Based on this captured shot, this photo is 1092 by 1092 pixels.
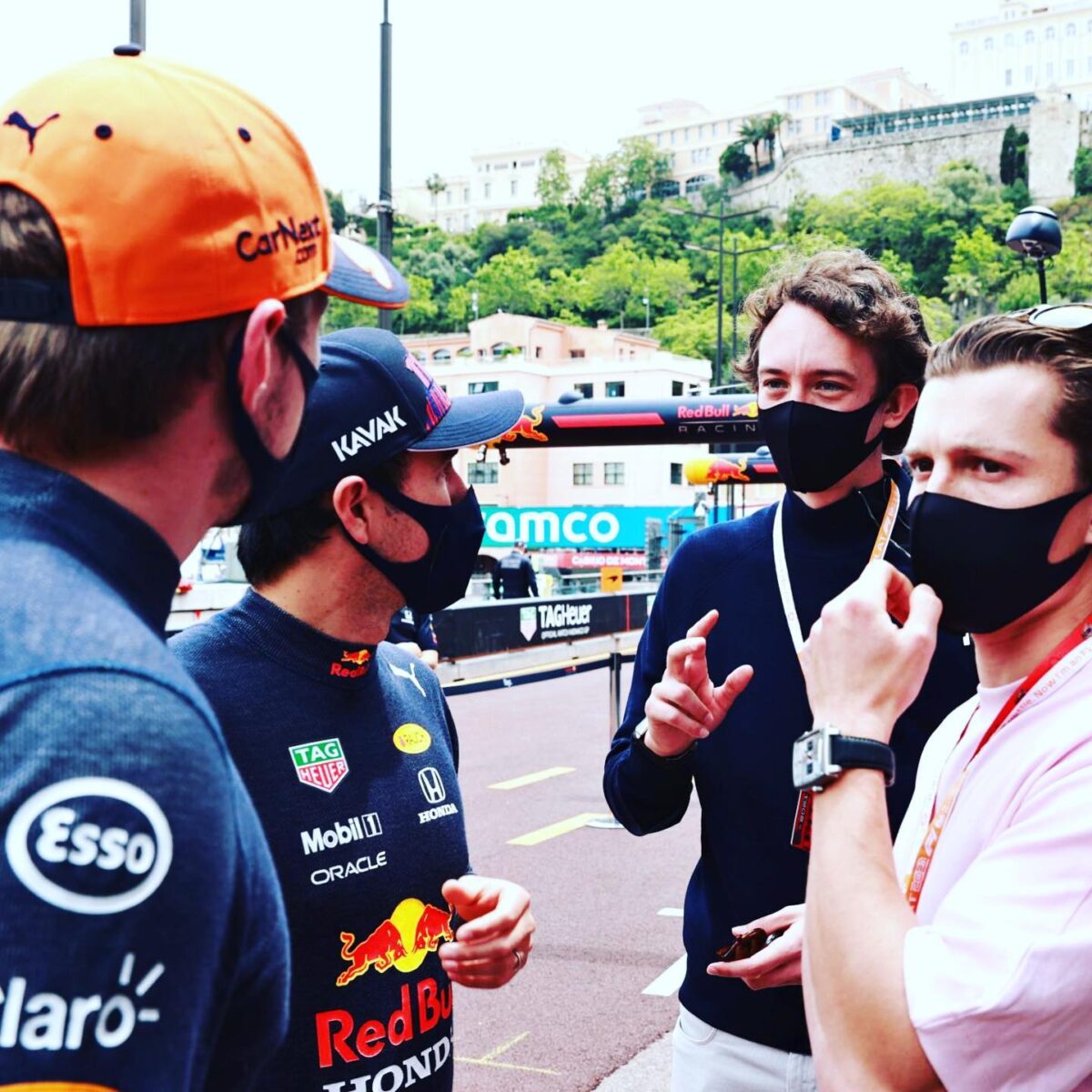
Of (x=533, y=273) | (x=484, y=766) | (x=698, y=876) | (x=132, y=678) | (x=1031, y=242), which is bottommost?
(x=484, y=766)

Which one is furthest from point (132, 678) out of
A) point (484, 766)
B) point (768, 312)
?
point (484, 766)

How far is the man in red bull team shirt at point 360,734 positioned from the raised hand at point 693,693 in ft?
1.46

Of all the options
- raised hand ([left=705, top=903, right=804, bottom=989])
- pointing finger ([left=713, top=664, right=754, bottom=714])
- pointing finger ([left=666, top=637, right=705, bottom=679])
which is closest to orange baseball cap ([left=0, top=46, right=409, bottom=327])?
pointing finger ([left=666, top=637, right=705, bottom=679])

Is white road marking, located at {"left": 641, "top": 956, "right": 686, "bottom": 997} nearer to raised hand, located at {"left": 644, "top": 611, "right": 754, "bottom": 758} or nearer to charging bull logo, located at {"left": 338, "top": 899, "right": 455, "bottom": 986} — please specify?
raised hand, located at {"left": 644, "top": 611, "right": 754, "bottom": 758}

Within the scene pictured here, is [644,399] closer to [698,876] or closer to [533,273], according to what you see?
[698,876]

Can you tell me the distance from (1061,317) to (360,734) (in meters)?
1.35

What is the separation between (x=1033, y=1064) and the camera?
139 centimetres

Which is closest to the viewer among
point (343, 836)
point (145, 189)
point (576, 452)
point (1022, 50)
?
point (145, 189)

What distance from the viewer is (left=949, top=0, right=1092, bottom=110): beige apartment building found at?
455 ft

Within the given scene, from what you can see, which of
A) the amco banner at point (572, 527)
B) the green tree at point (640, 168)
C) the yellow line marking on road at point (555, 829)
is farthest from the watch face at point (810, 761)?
Answer: the green tree at point (640, 168)

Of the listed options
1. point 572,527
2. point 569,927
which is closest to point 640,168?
point 572,527

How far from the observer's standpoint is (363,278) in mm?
1800

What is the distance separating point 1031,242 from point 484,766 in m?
6.69

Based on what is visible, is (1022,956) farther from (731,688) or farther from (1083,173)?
(1083,173)
